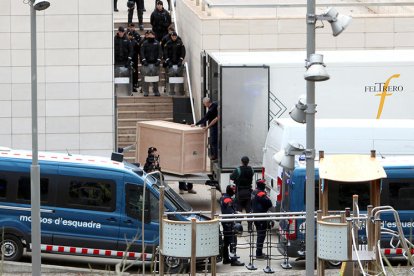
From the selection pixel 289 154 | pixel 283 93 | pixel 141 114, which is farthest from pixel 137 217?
pixel 141 114

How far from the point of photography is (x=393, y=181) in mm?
25047

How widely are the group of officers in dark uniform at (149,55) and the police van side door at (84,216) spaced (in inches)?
419

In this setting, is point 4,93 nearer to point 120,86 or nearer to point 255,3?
point 120,86

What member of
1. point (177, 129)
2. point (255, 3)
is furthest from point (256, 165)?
point (255, 3)

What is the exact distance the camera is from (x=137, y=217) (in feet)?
78.9

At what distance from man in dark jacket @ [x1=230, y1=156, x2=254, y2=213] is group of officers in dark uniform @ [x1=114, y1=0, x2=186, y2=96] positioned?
25.3 ft

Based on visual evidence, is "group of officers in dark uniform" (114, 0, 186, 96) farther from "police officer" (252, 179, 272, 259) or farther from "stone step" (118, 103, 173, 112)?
"police officer" (252, 179, 272, 259)

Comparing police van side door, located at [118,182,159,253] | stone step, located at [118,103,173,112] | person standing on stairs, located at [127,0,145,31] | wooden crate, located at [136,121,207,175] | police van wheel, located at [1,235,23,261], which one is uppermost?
person standing on stairs, located at [127,0,145,31]

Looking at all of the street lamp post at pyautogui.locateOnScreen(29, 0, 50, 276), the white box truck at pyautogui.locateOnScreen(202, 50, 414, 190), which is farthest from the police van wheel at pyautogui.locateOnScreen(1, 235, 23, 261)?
the white box truck at pyautogui.locateOnScreen(202, 50, 414, 190)

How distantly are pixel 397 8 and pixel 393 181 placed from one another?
12.2 meters

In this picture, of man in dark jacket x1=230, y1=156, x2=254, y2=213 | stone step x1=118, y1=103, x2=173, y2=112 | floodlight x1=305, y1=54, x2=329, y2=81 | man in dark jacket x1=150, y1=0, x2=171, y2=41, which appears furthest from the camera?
man in dark jacket x1=150, y1=0, x2=171, y2=41

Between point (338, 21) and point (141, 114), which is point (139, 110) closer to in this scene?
point (141, 114)

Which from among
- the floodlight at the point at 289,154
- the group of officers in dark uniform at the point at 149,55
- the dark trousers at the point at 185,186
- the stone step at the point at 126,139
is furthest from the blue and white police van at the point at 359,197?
the group of officers in dark uniform at the point at 149,55

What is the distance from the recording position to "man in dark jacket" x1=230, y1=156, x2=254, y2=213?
1096 inches
